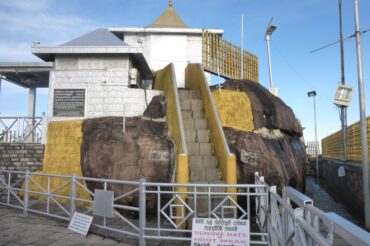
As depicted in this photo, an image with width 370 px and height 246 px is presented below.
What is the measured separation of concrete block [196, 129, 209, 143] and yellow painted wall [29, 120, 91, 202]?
412 cm

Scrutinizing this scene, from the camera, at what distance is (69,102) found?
1255cm

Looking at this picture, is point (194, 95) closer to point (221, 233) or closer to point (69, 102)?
point (69, 102)

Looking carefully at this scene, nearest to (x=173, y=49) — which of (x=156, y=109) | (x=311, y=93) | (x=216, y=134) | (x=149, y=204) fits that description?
(x=156, y=109)

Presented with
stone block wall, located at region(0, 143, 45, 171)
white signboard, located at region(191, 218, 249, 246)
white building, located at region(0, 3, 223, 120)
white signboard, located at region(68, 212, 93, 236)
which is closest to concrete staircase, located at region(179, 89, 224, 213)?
white building, located at region(0, 3, 223, 120)

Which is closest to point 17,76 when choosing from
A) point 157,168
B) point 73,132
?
point 73,132

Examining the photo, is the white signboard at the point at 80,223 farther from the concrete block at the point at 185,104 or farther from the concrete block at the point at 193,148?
the concrete block at the point at 185,104

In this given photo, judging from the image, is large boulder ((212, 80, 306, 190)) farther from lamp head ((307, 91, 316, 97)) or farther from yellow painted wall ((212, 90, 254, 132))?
lamp head ((307, 91, 316, 97))

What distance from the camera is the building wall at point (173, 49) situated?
65.0ft

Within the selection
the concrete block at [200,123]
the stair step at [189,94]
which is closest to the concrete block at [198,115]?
the concrete block at [200,123]

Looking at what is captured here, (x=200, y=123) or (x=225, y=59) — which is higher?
(x=225, y=59)

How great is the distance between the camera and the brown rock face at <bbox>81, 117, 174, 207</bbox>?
9.84m

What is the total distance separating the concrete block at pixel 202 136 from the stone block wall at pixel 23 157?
18.3 ft

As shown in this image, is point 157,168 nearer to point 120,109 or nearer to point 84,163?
point 84,163

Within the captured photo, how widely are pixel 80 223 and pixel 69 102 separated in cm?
638
